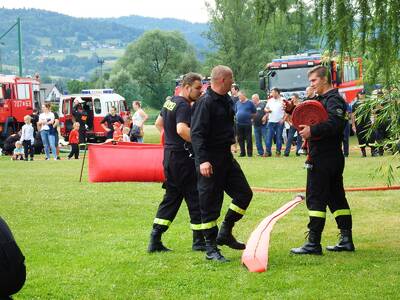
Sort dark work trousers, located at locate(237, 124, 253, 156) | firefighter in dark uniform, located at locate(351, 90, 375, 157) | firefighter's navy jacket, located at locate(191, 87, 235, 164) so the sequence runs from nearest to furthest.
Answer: firefighter's navy jacket, located at locate(191, 87, 235, 164)
firefighter in dark uniform, located at locate(351, 90, 375, 157)
dark work trousers, located at locate(237, 124, 253, 156)

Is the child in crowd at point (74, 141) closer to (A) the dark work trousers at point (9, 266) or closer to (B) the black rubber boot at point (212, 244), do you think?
(B) the black rubber boot at point (212, 244)

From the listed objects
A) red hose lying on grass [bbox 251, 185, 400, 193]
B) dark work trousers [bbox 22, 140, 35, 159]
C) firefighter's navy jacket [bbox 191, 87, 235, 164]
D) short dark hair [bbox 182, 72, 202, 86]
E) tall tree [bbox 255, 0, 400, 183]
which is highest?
tall tree [bbox 255, 0, 400, 183]

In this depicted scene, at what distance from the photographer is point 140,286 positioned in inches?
290

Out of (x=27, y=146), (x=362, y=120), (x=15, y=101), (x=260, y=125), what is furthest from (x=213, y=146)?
(x=15, y=101)

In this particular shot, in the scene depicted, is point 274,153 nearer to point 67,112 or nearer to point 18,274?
point 67,112

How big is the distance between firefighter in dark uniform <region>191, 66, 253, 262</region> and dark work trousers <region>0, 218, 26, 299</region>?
405 centimetres

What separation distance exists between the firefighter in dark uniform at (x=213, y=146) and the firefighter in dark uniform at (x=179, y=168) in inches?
16.9

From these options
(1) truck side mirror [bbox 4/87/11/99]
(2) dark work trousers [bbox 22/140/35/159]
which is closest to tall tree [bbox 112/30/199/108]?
(1) truck side mirror [bbox 4/87/11/99]

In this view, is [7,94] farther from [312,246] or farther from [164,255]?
[312,246]

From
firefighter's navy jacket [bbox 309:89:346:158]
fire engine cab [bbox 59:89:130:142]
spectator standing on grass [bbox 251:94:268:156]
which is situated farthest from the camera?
fire engine cab [bbox 59:89:130:142]

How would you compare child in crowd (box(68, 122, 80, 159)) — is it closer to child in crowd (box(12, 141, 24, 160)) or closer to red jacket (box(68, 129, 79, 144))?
red jacket (box(68, 129, 79, 144))

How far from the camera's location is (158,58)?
9656 centimetres

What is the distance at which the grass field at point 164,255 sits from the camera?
23.5 feet

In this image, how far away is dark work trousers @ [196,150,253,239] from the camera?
846 cm
